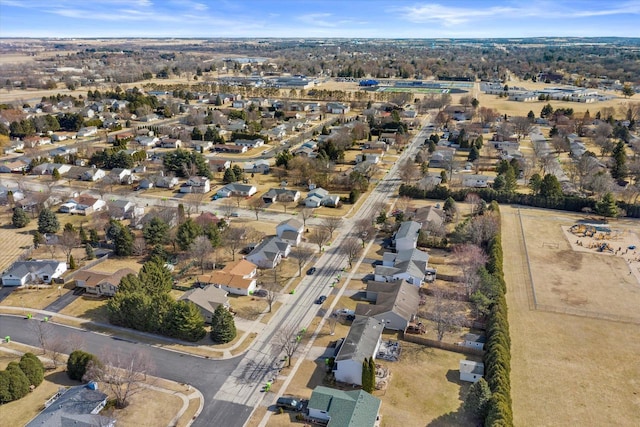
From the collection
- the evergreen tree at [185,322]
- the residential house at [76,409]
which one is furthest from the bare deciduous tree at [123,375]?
the evergreen tree at [185,322]

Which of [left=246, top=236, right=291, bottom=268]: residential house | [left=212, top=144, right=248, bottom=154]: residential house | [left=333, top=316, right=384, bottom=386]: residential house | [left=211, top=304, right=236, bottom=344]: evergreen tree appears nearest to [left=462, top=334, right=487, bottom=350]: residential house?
[left=333, top=316, right=384, bottom=386]: residential house

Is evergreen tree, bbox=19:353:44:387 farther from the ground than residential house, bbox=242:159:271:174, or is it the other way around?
residential house, bbox=242:159:271:174

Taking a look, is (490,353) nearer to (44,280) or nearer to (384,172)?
(44,280)

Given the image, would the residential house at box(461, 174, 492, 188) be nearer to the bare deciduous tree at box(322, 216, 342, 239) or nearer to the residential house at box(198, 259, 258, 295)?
the bare deciduous tree at box(322, 216, 342, 239)

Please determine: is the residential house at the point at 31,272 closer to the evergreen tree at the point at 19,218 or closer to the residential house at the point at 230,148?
the evergreen tree at the point at 19,218

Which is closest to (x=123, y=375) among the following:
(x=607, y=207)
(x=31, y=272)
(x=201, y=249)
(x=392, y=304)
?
(x=201, y=249)
